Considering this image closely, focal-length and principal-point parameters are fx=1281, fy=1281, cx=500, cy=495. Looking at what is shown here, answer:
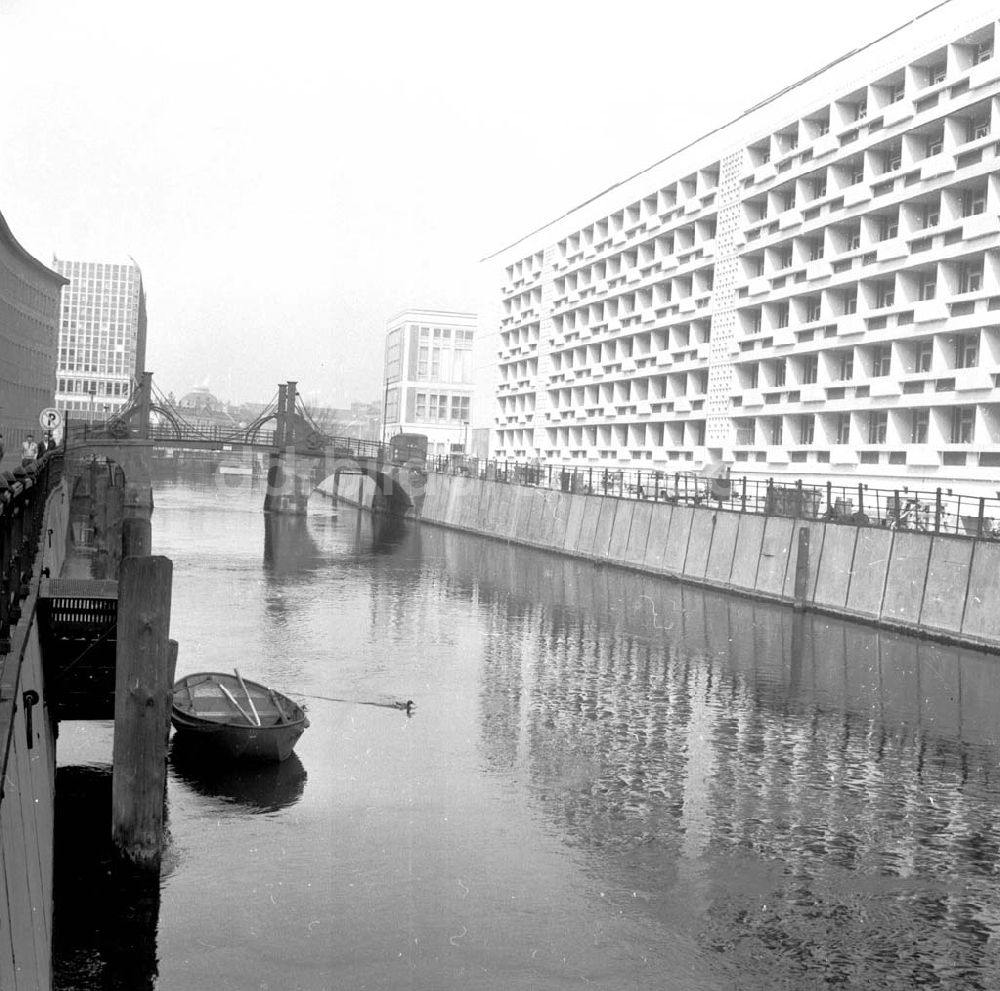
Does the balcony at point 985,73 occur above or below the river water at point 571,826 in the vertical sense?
above

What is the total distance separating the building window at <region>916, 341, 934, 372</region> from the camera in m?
53.3

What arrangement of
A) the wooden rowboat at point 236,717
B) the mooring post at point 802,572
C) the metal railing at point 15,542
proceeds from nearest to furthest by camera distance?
the metal railing at point 15,542
the wooden rowboat at point 236,717
the mooring post at point 802,572

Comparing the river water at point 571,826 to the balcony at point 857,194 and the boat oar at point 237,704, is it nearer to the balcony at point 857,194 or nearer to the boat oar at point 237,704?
the boat oar at point 237,704

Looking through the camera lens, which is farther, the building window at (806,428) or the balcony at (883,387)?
the building window at (806,428)

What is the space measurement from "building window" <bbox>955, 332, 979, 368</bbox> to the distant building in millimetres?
62864

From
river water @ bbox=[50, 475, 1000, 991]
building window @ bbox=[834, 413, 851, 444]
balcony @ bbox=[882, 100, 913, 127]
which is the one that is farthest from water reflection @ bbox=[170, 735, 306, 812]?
balcony @ bbox=[882, 100, 913, 127]

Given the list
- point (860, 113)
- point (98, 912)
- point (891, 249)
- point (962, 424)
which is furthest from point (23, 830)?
point (860, 113)

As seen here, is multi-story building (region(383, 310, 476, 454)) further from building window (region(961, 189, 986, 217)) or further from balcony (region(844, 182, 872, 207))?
building window (region(961, 189, 986, 217))

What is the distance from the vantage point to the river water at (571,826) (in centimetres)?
1591

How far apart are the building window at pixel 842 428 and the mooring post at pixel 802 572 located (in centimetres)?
1427

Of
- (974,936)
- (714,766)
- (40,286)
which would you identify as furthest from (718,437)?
(40,286)

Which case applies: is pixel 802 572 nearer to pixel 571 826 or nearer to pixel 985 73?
pixel 985 73

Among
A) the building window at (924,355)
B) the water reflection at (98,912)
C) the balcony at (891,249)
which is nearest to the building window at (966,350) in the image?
the building window at (924,355)

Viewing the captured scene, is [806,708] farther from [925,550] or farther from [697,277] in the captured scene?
[697,277]
